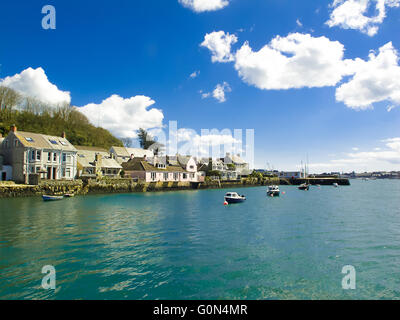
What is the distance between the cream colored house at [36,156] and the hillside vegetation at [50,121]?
18.8 m

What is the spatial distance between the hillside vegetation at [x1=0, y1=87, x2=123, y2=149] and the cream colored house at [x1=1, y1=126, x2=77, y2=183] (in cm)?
1880

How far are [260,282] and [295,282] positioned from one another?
1.77m

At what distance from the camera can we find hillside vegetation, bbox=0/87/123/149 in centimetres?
7831

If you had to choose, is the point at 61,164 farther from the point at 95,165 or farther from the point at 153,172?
the point at 153,172

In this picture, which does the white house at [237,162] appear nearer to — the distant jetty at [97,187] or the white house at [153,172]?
the distant jetty at [97,187]

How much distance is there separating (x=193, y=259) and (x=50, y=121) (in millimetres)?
93992

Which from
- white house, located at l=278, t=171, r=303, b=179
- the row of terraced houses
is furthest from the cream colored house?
white house, located at l=278, t=171, r=303, b=179

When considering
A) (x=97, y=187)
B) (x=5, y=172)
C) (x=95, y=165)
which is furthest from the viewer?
(x=95, y=165)

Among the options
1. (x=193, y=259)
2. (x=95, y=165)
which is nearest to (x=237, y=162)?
(x=95, y=165)

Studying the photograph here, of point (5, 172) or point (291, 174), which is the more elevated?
point (5, 172)

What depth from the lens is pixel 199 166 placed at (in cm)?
11194

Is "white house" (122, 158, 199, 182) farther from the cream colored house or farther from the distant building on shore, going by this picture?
the cream colored house

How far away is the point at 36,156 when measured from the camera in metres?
52.7

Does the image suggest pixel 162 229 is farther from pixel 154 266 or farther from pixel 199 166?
pixel 199 166
